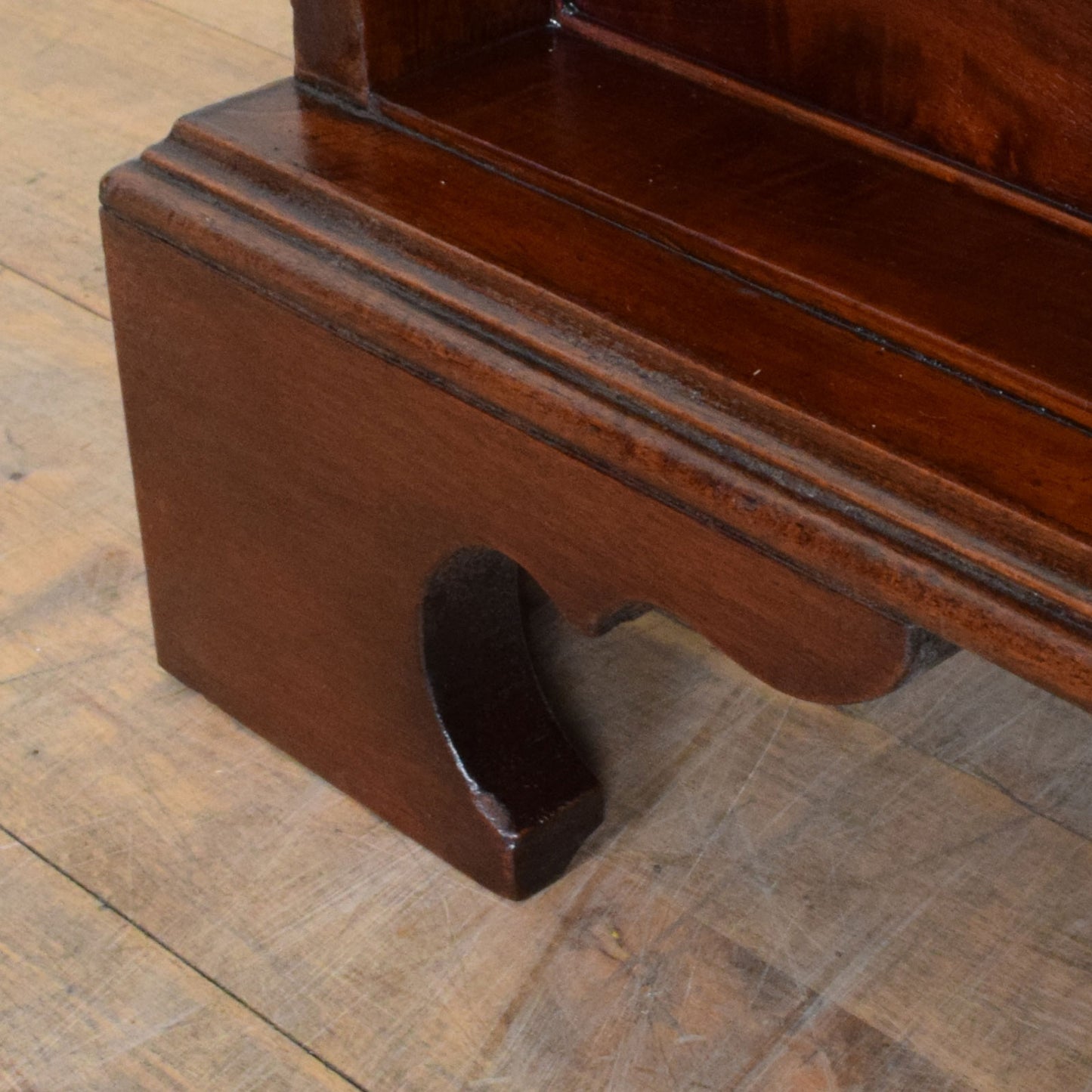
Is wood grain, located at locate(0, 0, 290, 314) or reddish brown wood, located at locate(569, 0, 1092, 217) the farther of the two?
wood grain, located at locate(0, 0, 290, 314)

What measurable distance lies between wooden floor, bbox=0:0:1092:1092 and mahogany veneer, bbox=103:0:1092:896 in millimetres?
57

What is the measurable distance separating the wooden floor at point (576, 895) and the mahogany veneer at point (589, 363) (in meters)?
0.06

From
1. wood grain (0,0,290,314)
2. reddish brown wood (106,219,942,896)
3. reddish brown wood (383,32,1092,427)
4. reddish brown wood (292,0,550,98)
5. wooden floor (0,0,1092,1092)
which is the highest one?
reddish brown wood (292,0,550,98)

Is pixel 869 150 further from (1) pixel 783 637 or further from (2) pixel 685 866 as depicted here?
(2) pixel 685 866

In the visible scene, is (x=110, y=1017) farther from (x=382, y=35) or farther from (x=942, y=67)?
(x=942, y=67)

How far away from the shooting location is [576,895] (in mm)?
1051

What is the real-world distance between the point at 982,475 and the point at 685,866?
1.35ft

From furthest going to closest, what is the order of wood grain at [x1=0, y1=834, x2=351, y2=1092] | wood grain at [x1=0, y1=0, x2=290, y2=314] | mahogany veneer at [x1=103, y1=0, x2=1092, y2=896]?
wood grain at [x1=0, y1=0, x2=290, y2=314]
wood grain at [x1=0, y1=834, x2=351, y2=1092]
mahogany veneer at [x1=103, y1=0, x2=1092, y2=896]

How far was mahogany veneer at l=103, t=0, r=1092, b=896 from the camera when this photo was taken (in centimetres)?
76

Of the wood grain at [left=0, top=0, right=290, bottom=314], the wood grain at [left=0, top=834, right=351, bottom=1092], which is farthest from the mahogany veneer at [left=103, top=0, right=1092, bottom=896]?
the wood grain at [left=0, top=0, right=290, bottom=314]

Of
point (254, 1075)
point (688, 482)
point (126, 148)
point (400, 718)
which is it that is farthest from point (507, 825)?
point (126, 148)

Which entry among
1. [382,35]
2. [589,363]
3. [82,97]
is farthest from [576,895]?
[82,97]

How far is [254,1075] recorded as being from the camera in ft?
3.09

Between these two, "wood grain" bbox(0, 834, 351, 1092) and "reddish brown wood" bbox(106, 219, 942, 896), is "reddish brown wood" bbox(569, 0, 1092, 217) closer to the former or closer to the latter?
"reddish brown wood" bbox(106, 219, 942, 896)
